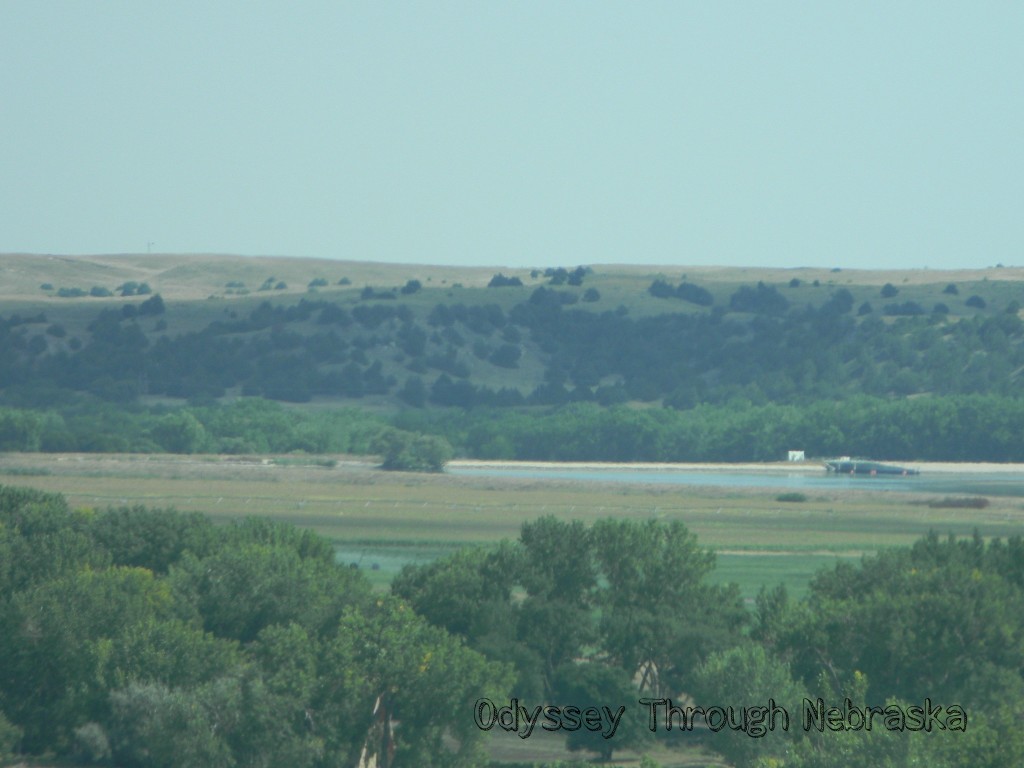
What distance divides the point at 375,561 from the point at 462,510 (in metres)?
17.9

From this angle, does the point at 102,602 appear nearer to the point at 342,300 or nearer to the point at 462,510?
the point at 462,510

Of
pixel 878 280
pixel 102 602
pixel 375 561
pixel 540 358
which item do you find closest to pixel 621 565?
pixel 102 602

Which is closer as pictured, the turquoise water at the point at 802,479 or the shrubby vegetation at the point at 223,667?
the shrubby vegetation at the point at 223,667

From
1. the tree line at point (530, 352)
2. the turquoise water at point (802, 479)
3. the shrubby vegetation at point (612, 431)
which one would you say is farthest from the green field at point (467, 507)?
the tree line at point (530, 352)

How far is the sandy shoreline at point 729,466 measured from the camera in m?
93.1

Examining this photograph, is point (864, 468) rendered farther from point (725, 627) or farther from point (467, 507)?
point (725, 627)

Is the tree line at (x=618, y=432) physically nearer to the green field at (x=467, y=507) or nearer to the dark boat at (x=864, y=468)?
the dark boat at (x=864, y=468)

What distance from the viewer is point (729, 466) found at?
96500mm

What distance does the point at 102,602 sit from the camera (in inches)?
1141

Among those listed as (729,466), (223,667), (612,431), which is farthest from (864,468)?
(223,667)

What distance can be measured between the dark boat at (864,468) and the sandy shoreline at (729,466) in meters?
1.10

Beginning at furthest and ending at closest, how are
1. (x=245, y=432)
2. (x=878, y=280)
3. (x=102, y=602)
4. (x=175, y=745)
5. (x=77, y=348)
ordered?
(x=878, y=280) → (x=77, y=348) → (x=245, y=432) → (x=102, y=602) → (x=175, y=745)

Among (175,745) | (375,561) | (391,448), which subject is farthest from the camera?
(391,448)

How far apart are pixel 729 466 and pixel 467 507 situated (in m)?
34.7
